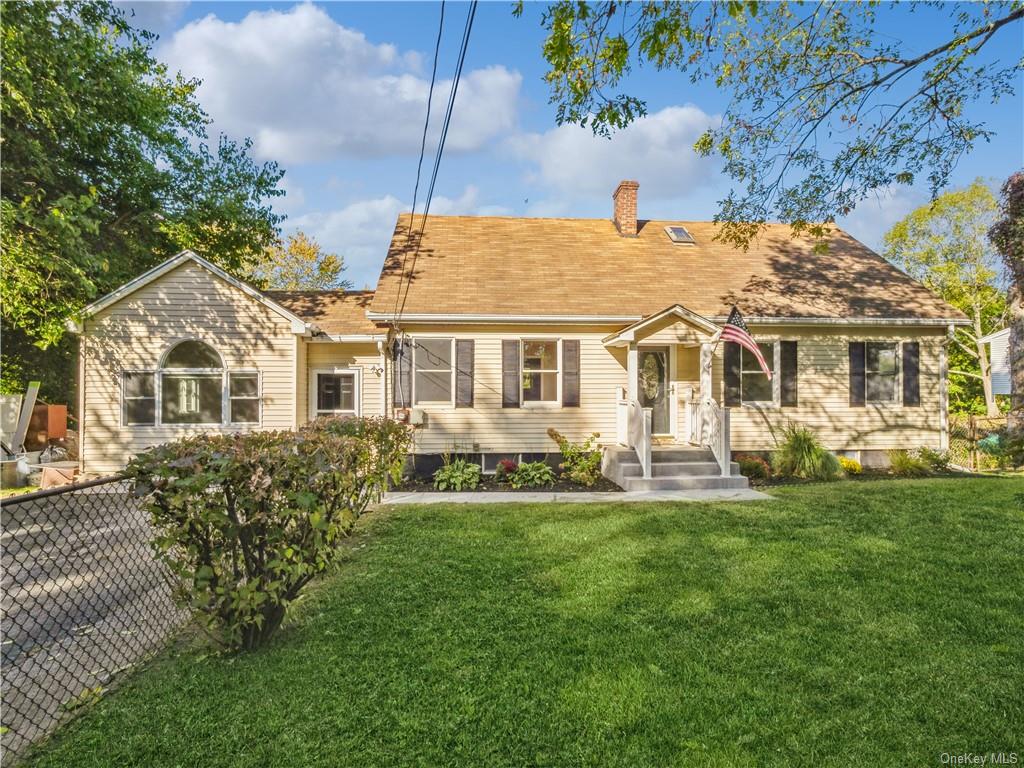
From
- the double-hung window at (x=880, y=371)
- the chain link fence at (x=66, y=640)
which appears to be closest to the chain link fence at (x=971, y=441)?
the double-hung window at (x=880, y=371)

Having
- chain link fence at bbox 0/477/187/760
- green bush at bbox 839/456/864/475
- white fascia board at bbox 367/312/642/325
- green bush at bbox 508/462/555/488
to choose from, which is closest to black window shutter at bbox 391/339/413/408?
white fascia board at bbox 367/312/642/325

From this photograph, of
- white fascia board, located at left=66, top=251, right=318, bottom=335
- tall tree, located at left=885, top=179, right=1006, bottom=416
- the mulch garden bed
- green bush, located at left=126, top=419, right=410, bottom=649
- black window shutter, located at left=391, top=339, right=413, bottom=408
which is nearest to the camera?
green bush, located at left=126, top=419, right=410, bottom=649

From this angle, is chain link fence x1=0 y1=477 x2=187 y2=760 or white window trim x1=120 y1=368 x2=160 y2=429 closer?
chain link fence x1=0 y1=477 x2=187 y2=760

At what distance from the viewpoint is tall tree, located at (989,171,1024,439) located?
37.5ft

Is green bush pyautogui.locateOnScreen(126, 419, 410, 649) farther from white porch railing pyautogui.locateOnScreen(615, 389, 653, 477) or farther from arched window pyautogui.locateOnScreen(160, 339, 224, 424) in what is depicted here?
arched window pyautogui.locateOnScreen(160, 339, 224, 424)

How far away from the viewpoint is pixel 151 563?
628cm

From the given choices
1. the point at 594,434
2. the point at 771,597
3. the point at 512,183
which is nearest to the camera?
the point at 771,597

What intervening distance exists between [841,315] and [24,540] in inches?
583

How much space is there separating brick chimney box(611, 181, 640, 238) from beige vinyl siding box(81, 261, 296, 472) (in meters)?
9.14

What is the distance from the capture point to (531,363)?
12.1m

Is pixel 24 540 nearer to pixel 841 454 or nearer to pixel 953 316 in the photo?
pixel 841 454

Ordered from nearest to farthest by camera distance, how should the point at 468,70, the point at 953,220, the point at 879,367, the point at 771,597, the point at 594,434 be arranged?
the point at 771,597 → the point at 468,70 → the point at 594,434 → the point at 879,367 → the point at 953,220

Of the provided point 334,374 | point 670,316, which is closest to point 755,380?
point 670,316

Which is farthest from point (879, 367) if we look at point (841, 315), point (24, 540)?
point (24, 540)
